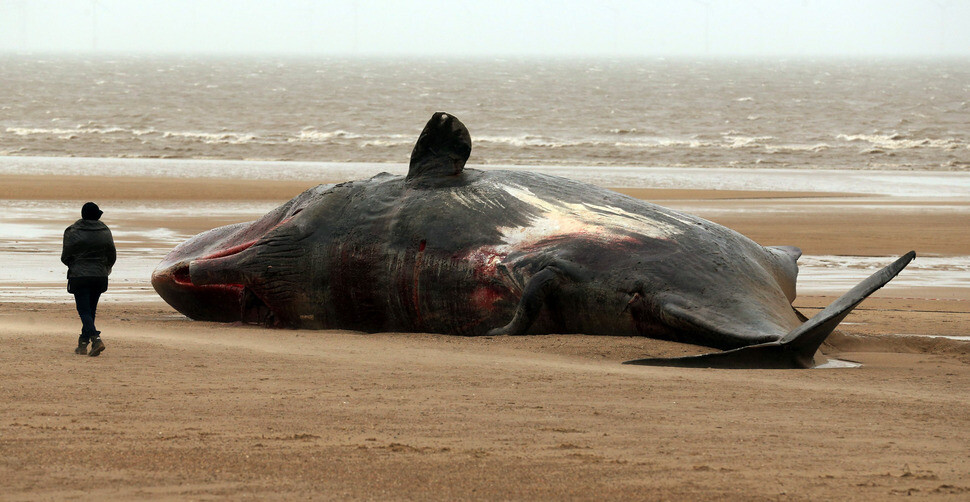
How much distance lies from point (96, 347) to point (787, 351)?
4.19 meters

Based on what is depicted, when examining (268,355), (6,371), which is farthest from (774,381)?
(6,371)

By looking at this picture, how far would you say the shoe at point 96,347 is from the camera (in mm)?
6707

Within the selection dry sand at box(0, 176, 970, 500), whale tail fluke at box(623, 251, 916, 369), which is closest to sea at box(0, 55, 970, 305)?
dry sand at box(0, 176, 970, 500)

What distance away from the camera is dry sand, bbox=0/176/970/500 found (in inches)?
166

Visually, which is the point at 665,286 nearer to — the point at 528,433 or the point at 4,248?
the point at 528,433

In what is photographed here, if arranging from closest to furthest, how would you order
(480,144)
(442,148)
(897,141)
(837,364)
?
1. (837,364)
2. (442,148)
3. (480,144)
4. (897,141)

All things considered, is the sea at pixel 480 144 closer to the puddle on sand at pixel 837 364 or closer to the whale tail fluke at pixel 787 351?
the puddle on sand at pixel 837 364

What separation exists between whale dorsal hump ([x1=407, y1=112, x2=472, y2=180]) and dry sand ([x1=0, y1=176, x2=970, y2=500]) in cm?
137

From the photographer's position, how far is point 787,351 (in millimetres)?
6652

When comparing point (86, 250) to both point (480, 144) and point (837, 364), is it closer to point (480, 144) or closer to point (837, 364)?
point (837, 364)

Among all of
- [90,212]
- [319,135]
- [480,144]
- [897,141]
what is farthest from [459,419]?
[897,141]

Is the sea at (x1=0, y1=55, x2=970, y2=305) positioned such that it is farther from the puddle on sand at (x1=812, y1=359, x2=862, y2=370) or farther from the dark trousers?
the puddle on sand at (x1=812, y1=359, x2=862, y2=370)

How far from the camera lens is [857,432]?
16.4ft

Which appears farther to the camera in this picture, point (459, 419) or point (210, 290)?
point (210, 290)
